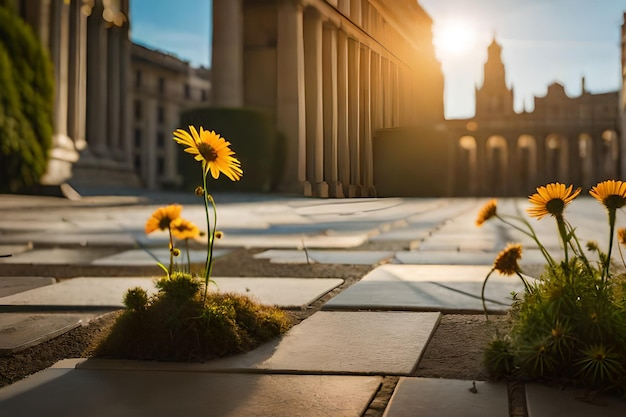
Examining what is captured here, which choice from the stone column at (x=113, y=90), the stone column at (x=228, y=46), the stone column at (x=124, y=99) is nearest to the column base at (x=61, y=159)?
the stone column at (x=228, y=46)

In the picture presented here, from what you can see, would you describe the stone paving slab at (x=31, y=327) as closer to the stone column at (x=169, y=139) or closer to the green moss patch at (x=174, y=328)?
the green moss patch at (x=174, y=328)

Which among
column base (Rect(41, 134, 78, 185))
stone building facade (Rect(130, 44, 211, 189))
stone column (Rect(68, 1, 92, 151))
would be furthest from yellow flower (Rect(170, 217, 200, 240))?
stone building facade (Rect(130, 44, 211, 189))

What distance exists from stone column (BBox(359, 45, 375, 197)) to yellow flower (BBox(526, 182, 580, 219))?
39 cm

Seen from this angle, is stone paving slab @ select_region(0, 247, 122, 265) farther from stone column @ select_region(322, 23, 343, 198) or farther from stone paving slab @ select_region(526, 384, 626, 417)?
stone paving slab @ select_region(526, 384, 626, 417)

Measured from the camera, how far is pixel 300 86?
2186mm

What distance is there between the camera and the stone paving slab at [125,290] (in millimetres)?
2268

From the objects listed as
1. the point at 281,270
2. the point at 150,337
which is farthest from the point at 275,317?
the point at 281,270

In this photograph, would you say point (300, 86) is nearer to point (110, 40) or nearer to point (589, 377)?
point (589, 377)

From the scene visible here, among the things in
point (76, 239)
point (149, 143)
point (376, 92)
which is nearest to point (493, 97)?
point (149, 143)

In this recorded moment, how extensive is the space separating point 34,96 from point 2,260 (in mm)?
6006

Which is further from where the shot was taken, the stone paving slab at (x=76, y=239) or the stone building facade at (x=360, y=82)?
the stone paving slab at (x=76, y=239)

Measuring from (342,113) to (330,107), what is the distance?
105 mm

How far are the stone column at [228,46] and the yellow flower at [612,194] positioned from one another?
6.74 ft

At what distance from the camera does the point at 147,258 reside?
155 inches
